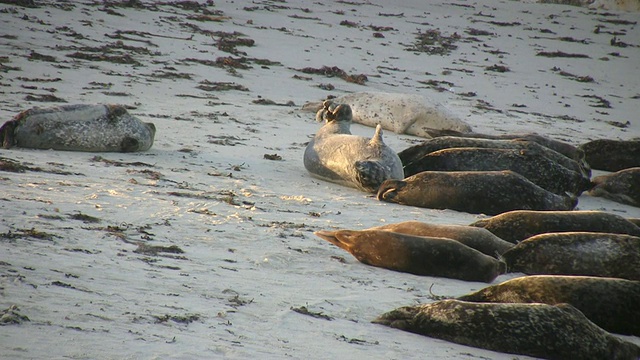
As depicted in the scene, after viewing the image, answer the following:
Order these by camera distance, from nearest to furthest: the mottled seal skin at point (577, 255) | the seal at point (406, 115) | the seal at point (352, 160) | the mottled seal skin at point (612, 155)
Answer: the mottled seal skin at point (577, 255) → the seal at point (352, 160) → the mottled seal skin at point (612, 155) → the seal at point (406, 115)

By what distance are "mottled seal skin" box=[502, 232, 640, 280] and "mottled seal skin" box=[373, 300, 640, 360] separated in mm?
1251

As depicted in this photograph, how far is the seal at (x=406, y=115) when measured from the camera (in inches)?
421

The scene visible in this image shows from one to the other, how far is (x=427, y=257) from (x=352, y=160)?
9.35 ft

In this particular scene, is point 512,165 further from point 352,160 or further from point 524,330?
point 524,330

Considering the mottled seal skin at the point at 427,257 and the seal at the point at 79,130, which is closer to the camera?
the mottled seal skin at the point at 427,257

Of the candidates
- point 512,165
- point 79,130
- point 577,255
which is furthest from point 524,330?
point 79,130

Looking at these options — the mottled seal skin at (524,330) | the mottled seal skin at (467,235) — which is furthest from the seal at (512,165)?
the mottled seal skin at (524,330)

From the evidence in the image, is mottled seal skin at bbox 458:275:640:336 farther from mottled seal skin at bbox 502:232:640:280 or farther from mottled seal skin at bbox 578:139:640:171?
mottled seal skin at bbox 578:139:640:171

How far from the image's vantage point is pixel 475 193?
714cm

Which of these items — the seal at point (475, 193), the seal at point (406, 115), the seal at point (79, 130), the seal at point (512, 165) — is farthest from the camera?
the seal at point (406, 115)

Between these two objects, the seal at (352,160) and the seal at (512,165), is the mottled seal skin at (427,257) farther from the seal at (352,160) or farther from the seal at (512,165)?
the seal at (512,165)

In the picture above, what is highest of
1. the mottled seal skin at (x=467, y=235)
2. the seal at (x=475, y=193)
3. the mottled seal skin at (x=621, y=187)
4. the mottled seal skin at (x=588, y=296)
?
the mottled seal skin at (x=588, y=296)

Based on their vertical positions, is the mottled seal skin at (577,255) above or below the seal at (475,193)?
above

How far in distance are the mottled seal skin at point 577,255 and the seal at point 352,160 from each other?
221 cm
